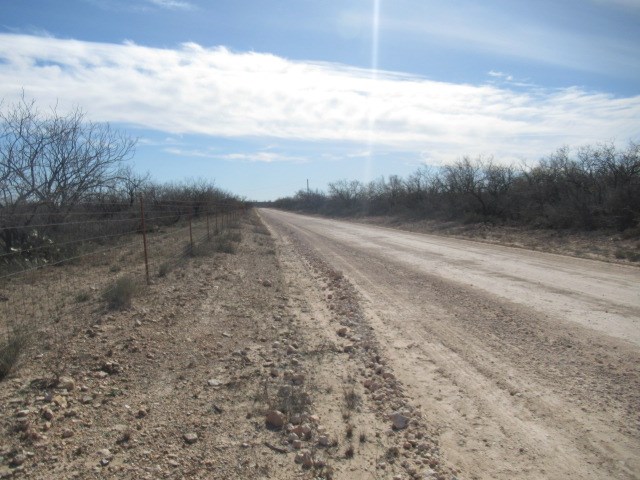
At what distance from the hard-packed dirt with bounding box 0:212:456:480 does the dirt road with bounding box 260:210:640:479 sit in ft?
1.09

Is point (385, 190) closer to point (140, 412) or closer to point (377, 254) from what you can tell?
point (377, 254)

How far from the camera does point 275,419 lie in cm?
414

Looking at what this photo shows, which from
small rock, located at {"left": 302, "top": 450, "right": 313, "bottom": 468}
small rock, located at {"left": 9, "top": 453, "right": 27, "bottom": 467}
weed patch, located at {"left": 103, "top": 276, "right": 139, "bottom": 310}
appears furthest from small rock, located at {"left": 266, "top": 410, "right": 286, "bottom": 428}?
weed patch, located at {"left": 103, "top": 276, "right": 139, "bottom": 310}

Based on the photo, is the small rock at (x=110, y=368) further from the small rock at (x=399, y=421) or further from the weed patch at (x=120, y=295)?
the small rock at (x=399, y=421)

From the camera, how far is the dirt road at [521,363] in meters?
3.69

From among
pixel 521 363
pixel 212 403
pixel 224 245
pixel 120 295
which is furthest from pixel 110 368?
pixel 224 245

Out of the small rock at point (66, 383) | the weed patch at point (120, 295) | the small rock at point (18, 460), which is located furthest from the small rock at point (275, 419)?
the weed patch at point (120, 295)

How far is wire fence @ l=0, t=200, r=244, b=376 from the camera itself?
704 centimetres

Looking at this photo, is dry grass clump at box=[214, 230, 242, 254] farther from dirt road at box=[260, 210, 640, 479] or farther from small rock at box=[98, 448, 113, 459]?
small rock at box=[98, 448, 113, 459]

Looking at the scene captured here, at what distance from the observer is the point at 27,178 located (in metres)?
12.8

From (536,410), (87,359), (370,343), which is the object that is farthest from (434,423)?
(87,359)

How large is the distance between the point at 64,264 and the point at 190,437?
32.6 feet

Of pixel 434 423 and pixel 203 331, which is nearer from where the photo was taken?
pixel 434 423

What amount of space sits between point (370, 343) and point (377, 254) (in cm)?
1058
